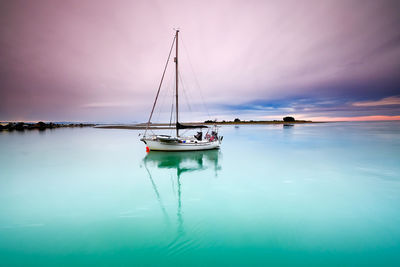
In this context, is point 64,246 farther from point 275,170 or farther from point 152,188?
point 275,170

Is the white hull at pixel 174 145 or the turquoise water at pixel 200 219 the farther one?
the white hull at pixel 174 145

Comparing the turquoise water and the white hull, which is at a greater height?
the white hull

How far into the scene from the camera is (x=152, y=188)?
28.8 feet

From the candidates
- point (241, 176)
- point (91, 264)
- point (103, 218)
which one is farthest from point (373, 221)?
point (103, 218)

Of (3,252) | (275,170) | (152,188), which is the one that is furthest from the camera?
(275,170)

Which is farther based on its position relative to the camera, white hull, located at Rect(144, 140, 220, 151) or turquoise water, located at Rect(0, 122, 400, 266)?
white hull, located at Rect(144, 140, 220, 151)

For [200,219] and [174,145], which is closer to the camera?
[200,219]

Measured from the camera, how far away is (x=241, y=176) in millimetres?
10852

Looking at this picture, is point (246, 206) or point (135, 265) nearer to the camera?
point (135, 265)

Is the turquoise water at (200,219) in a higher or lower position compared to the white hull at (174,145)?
lower

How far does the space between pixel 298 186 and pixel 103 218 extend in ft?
29.9

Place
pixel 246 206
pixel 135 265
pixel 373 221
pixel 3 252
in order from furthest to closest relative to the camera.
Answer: pixel 246 206
pixel 373 221
pixel 3 252
pixel 135 265

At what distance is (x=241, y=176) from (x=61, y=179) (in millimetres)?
11155

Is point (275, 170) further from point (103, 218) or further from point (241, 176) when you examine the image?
point (103, 218)
